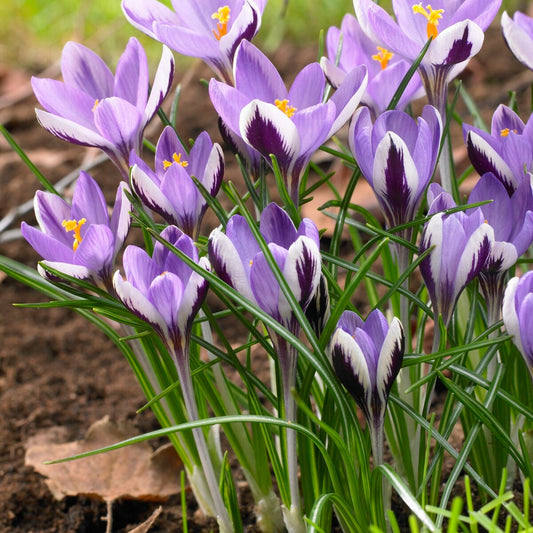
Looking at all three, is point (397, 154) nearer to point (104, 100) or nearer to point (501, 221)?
point (501, 221)

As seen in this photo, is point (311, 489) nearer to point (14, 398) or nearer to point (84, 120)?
point (84, 120)

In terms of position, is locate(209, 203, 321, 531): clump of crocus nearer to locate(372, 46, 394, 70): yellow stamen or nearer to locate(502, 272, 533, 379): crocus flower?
locate(502, 272, 533, 379): crocus flower

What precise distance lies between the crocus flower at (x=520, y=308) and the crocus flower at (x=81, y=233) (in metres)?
0.38

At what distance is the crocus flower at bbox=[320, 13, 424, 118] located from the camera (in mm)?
921

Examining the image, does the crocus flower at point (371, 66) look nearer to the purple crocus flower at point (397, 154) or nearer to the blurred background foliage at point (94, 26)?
the purple crocus flower at point (397, 154)

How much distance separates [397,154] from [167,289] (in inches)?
10.0

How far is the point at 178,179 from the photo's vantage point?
0.81 m

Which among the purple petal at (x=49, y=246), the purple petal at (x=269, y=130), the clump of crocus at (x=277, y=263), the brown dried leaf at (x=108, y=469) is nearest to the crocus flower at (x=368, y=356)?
the clump of crocus at (x=277, y=263)

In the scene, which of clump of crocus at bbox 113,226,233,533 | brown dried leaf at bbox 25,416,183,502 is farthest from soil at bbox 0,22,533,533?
clump of crocus at bbox 113,226,233,533

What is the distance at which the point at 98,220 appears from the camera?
0.89m

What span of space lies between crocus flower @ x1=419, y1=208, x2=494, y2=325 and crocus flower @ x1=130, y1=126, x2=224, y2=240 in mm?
236

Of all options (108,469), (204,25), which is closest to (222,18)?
(204,25)

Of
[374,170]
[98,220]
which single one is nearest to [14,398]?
[98,220]

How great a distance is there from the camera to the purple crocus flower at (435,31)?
2.68 ft
